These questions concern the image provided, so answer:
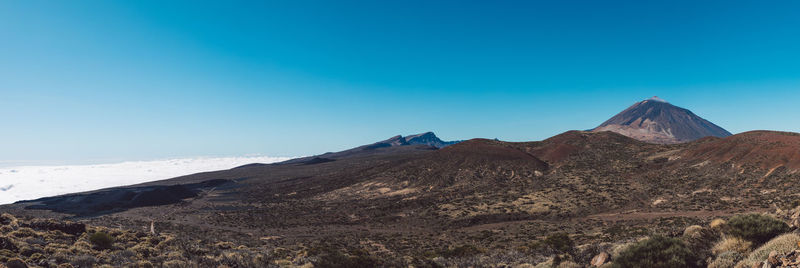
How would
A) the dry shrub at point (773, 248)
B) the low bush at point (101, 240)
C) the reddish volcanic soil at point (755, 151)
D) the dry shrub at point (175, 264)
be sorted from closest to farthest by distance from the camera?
the dry shrub at point (773, 248) → the dry shrub at point (175, 264) → the low bush at point (101, 240) → the reddish volcanic soil at point (755, 151)

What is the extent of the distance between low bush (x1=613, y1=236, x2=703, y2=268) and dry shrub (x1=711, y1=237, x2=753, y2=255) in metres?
1.25

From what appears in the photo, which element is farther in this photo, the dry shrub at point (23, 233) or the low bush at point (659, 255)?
the dry shrub at point (23, 233)

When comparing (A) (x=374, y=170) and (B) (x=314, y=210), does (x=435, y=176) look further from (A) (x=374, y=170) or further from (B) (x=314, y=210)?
(B) (x=314, y=210)

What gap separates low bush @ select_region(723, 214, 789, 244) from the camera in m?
10.3

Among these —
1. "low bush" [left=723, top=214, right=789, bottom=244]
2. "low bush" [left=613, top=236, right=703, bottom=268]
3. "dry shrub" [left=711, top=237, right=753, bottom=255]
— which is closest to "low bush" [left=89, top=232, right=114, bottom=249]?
"low bush" [left=613, top=236, right=703, bottom=268]

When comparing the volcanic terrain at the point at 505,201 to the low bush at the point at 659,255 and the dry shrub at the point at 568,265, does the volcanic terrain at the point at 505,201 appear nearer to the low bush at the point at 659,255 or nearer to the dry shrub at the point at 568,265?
the dry shrub at the point at 568,265

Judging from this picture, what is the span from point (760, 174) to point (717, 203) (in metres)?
12.9

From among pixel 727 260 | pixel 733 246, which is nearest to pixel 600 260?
pixel 727 260

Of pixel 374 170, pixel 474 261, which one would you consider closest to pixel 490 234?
pixel 474 261

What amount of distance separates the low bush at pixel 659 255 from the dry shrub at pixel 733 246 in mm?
1251

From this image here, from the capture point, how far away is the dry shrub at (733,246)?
10.0 metres

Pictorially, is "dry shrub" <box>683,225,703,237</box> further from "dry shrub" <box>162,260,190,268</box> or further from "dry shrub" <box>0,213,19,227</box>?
"dry shrub" <box>0,213,19,227</box>

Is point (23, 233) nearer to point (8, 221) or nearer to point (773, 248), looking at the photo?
point (8, 221)

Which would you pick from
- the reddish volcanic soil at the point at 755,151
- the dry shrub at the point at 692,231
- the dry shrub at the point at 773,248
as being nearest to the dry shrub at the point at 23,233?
the dry shrub at the point at 773,248
